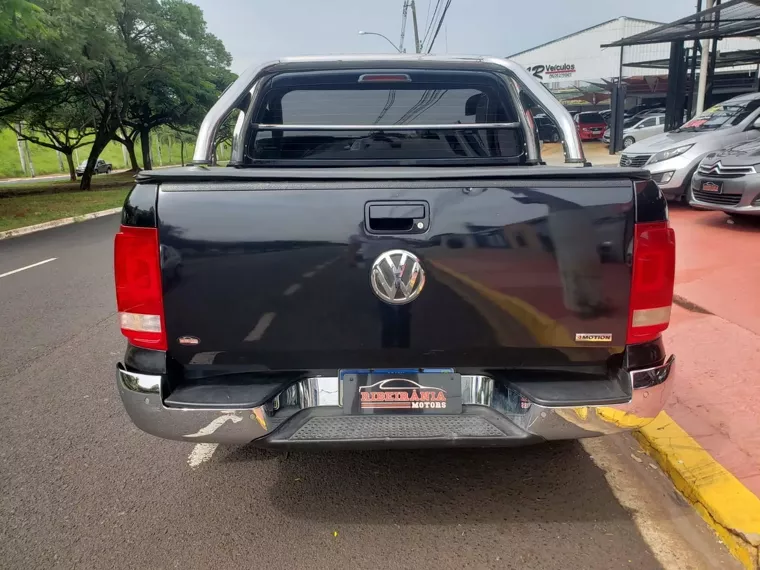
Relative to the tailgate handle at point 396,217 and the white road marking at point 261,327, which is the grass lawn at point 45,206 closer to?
the white road marking at point 261,327

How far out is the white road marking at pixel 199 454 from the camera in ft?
10.3

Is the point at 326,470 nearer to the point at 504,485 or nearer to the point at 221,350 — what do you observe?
the point at 504,485

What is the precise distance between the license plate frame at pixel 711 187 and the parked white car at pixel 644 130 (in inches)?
686

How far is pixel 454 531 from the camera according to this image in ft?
8.31

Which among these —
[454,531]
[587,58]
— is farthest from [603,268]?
[587,58]

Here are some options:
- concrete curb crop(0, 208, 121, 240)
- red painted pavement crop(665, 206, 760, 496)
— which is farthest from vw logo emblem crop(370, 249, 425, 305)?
concrete curb crop(0, 208, 121, 240)

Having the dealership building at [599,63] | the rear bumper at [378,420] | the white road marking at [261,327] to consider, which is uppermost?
the dealership building at [599,63]

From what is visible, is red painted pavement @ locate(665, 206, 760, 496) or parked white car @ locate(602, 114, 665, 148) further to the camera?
parked white car @ locate(602, 114, 665, 148)

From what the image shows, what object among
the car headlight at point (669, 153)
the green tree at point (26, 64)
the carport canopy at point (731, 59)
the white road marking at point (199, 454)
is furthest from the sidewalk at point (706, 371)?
the carport canopy at point (731, 59)

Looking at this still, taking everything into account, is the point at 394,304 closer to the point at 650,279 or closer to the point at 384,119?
the point at 650,279

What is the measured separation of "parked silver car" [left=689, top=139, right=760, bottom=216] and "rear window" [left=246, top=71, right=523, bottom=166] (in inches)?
230

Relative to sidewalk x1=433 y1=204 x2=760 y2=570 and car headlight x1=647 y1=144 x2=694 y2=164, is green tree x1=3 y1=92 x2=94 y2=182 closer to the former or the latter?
car headlight x1=647 y1=144 x2=694 y2=164

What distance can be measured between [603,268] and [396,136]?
1748mm

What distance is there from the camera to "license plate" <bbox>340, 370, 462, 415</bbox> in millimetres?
2270
